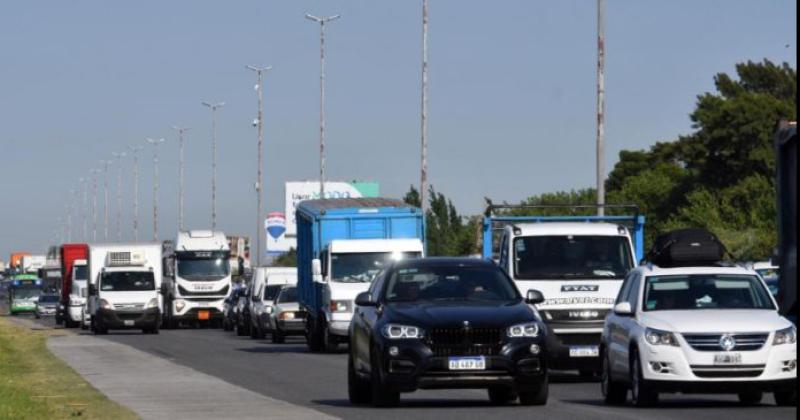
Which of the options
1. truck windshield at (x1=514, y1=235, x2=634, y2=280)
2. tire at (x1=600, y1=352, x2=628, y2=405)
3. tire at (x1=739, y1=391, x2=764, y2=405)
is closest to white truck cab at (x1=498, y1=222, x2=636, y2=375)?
truck windshield at (x1=514, y1=235, x2=634, y2=280)

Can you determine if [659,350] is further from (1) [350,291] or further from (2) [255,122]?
(2) [255,122]

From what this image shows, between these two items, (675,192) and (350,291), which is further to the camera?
(675,192)

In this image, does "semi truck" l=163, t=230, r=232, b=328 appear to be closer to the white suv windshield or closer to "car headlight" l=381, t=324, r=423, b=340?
the white suv windshield

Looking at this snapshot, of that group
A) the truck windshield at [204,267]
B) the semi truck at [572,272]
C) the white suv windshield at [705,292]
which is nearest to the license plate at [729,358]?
the white suv windshield at [705,292]

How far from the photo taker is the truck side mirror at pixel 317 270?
133 ft

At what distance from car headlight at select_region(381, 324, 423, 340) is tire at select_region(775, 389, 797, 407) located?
13.3 feet

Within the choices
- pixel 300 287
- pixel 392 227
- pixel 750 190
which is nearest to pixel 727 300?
pixel 392 227

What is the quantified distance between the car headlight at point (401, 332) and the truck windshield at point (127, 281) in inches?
1704

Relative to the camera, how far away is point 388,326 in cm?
Answer: 2239

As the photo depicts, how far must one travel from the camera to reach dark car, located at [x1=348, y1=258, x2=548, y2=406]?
22172mm

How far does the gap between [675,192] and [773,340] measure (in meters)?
76.5

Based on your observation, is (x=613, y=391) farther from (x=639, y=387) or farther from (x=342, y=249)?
(x=342, y=249)

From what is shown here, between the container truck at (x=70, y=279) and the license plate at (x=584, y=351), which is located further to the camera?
the container truck at (x=70, y=279)

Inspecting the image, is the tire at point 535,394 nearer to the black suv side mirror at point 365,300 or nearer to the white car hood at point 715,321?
the white car hood at point 715,321
